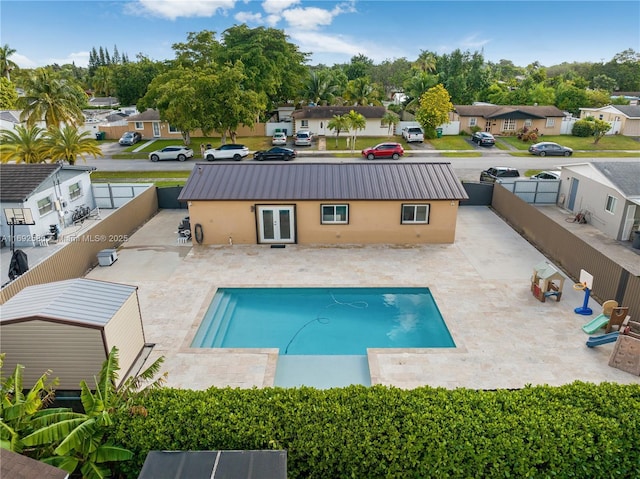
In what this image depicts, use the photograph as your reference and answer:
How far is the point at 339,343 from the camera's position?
13.6 meters

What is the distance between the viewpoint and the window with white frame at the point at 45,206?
2180cm

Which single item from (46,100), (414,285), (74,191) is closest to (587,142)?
(414,285)

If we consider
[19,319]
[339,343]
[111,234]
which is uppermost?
[19,319]

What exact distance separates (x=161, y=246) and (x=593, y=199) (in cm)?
2199

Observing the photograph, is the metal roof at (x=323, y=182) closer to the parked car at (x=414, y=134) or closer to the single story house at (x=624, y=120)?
the parked car at (x=414, y=134)

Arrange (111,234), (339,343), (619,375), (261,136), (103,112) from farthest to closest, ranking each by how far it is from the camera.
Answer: (103,112)
(261,136)
(111,234)
(339,343)
(619,375)

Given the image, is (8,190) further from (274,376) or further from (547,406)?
(547,406)

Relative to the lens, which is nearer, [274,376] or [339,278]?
[274,376]

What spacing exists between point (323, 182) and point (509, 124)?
3823 cm

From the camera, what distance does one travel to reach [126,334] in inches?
431

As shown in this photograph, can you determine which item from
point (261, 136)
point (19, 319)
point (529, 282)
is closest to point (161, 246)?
point (19, 319)

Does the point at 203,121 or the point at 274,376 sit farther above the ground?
the point at 203,121

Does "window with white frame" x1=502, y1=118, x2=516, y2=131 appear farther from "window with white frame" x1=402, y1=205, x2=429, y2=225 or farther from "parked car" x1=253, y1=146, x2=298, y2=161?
"window with white frame" x1=402, y1=205, x2=429, y2=225

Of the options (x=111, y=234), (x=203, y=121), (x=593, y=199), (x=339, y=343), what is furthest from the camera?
(x=203, y=121)
